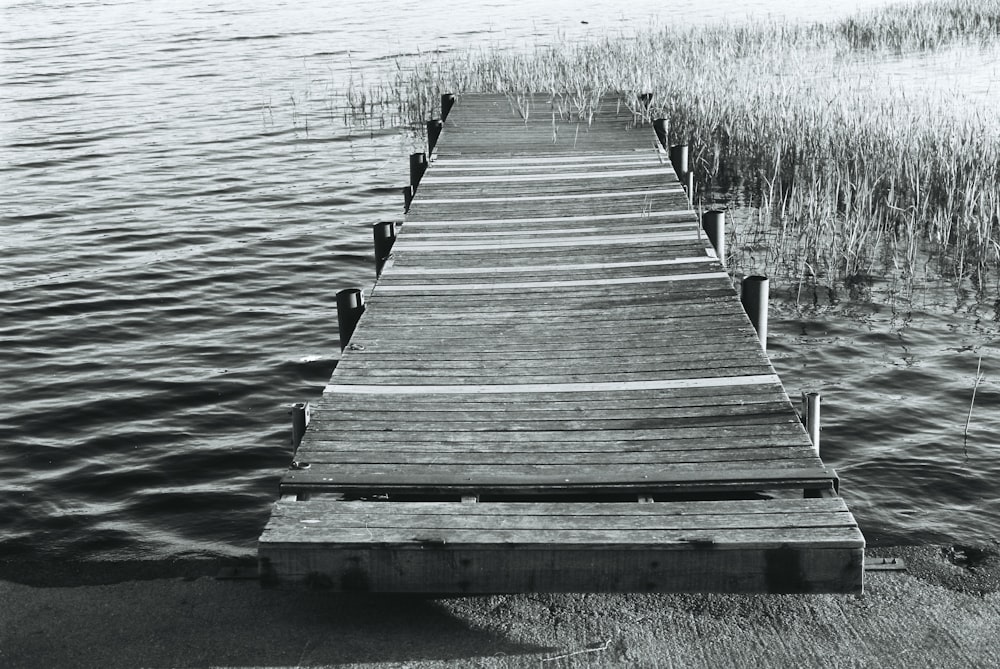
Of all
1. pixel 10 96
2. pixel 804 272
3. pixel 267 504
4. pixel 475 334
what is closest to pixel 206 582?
pixel 267 504

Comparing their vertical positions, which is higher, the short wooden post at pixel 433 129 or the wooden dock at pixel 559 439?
the short wooden post at pixel 433 129

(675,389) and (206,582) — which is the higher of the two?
(675,389)

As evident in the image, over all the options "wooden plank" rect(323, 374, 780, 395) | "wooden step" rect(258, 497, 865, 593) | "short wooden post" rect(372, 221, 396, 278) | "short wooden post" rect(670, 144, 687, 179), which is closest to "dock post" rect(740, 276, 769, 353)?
"wooden plank" rect(323, 374, 780, 395)

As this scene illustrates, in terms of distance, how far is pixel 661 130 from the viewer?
11.8 metres

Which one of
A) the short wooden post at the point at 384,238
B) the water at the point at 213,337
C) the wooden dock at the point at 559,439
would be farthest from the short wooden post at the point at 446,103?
the wooden dock at the point at 559,439

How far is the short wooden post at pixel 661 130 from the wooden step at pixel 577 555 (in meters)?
8.26

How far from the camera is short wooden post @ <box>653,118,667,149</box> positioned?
11719 mm

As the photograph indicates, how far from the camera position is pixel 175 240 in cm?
1264

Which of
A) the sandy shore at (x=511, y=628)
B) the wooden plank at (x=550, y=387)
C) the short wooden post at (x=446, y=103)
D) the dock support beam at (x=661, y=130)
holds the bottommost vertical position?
the sandy shore at (x=511, y=628)

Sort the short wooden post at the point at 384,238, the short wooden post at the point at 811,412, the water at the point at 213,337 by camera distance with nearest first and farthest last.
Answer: the short wooden post at the point at 811,412 < the water at the point at 213,337 < the short wooden post at the point at 384,238

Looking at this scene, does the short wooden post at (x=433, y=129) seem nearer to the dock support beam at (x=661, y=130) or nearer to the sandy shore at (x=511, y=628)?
the dock support beam at (x=661, y=130)

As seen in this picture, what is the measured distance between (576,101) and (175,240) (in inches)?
224

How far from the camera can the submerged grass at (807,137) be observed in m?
10.4

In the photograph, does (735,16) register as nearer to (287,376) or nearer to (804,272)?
(804,272)
